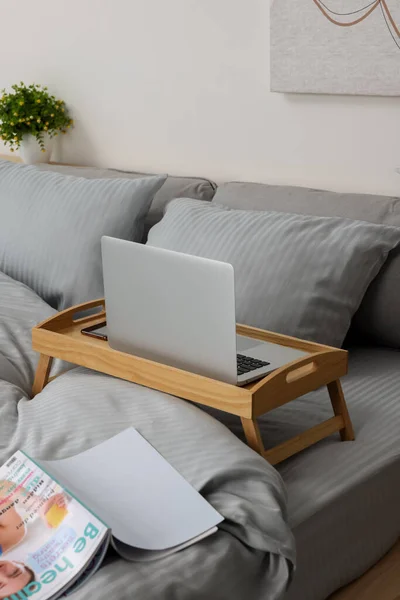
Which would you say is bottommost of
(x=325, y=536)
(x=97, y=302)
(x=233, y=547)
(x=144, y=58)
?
(x=325, y=536)

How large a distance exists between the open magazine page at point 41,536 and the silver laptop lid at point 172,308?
36cm

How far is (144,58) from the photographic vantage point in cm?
284

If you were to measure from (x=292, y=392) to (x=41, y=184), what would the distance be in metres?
1.32

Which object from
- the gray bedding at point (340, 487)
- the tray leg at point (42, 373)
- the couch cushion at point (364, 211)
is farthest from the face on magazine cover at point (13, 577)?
the couch cushion at point (364, 211)

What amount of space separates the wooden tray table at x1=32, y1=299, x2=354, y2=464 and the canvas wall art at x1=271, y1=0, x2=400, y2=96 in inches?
32.2

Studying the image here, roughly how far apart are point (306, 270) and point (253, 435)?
0.55 metres

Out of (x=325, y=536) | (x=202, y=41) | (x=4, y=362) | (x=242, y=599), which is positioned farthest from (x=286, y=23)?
(x=242, y=599)

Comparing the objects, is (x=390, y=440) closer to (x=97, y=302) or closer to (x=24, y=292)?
(x=97, y=302)

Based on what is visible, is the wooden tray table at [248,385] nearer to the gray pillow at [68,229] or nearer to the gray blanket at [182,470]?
the gray blanket at [182,470]

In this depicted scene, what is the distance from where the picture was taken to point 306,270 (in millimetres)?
1978

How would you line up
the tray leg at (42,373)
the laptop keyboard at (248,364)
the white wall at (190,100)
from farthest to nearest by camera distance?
the white wall at (190,100) < the tray leg at (42,373) < the laptop keyboard at (248,364)

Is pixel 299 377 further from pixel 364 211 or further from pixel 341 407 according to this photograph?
pixel 364 211

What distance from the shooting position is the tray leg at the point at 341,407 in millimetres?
1698

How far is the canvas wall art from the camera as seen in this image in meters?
2.19
